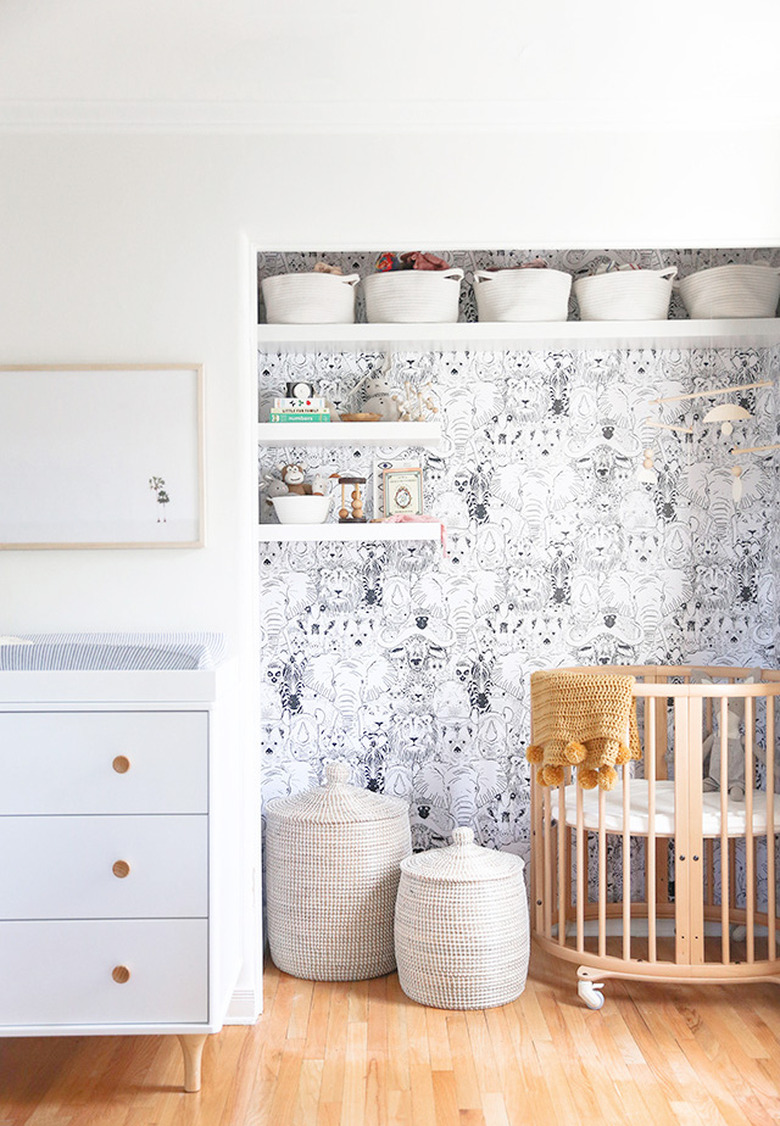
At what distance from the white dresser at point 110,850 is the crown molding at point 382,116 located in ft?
4.84

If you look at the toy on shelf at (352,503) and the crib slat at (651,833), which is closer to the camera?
the crib slat at (651,833)

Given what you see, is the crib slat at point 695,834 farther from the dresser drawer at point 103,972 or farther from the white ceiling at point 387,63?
the white ceiling at point 387,63

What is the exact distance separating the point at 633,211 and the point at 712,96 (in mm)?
339

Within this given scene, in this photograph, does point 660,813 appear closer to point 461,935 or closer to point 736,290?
point 461,935

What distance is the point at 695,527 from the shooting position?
355 cm

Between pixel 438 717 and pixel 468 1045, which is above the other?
pixel 438 717

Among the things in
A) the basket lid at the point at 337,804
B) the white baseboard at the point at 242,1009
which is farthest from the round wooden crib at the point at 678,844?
the white baseboard at the point at 242,1009

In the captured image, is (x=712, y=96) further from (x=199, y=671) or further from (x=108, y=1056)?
(x=108, y=1056)

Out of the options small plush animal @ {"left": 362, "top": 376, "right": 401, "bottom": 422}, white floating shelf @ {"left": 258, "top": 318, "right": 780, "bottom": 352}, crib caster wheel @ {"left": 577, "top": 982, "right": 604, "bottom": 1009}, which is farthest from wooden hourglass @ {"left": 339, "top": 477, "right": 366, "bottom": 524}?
crib caster wheel @ {"left": 577, "top": 982, "right": 604, "bottom": 1009}

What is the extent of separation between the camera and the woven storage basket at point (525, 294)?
325 cm

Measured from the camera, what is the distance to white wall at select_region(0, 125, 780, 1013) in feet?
9.15

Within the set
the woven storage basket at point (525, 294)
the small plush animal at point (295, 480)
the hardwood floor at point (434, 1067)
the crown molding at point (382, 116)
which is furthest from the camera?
the small plush animal at point (295, 480)

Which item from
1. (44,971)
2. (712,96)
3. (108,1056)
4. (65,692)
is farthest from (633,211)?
(108,1056)

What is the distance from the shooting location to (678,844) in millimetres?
2859
